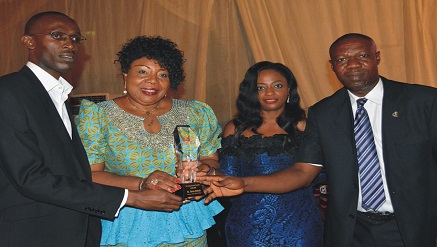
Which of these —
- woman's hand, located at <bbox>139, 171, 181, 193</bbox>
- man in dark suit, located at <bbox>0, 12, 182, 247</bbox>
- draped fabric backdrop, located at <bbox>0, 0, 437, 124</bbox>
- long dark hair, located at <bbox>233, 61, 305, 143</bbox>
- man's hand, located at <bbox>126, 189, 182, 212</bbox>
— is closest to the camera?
man in dark suit, located at <bbox>0, 12, 182, 247</bbox>

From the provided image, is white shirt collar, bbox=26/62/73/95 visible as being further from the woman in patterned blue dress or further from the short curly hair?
the short curly hair

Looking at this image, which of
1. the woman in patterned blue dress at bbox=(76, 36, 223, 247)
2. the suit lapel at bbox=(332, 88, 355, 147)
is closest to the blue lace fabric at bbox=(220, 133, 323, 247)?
the woman in patterned blue dress at bbox=(76, 36, 223, 247)

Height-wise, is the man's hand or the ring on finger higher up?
the ring on finger

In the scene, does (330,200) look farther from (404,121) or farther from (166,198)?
(166,198)

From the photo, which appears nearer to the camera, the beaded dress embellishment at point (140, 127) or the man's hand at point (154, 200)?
the man's hand at point (154, 200)

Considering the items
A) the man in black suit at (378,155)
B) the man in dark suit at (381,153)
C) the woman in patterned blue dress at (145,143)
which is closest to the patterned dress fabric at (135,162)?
the woman in patterned blue dress at (145,143)

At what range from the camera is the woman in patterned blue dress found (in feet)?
8.90

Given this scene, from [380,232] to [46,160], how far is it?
Answer: 1.72m

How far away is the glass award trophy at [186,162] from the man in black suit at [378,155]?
0.14m

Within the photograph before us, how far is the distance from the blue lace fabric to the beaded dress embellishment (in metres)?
0.60

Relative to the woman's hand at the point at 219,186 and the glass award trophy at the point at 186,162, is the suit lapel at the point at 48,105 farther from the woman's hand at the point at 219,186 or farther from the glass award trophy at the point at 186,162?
the woman's hand at the point at 219,186

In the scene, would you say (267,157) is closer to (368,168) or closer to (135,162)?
(368,168)

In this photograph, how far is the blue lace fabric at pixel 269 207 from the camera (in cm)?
319

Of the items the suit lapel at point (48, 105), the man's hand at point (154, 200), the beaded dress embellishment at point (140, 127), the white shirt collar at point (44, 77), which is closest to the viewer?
the suit lapel at point (48, 105)
